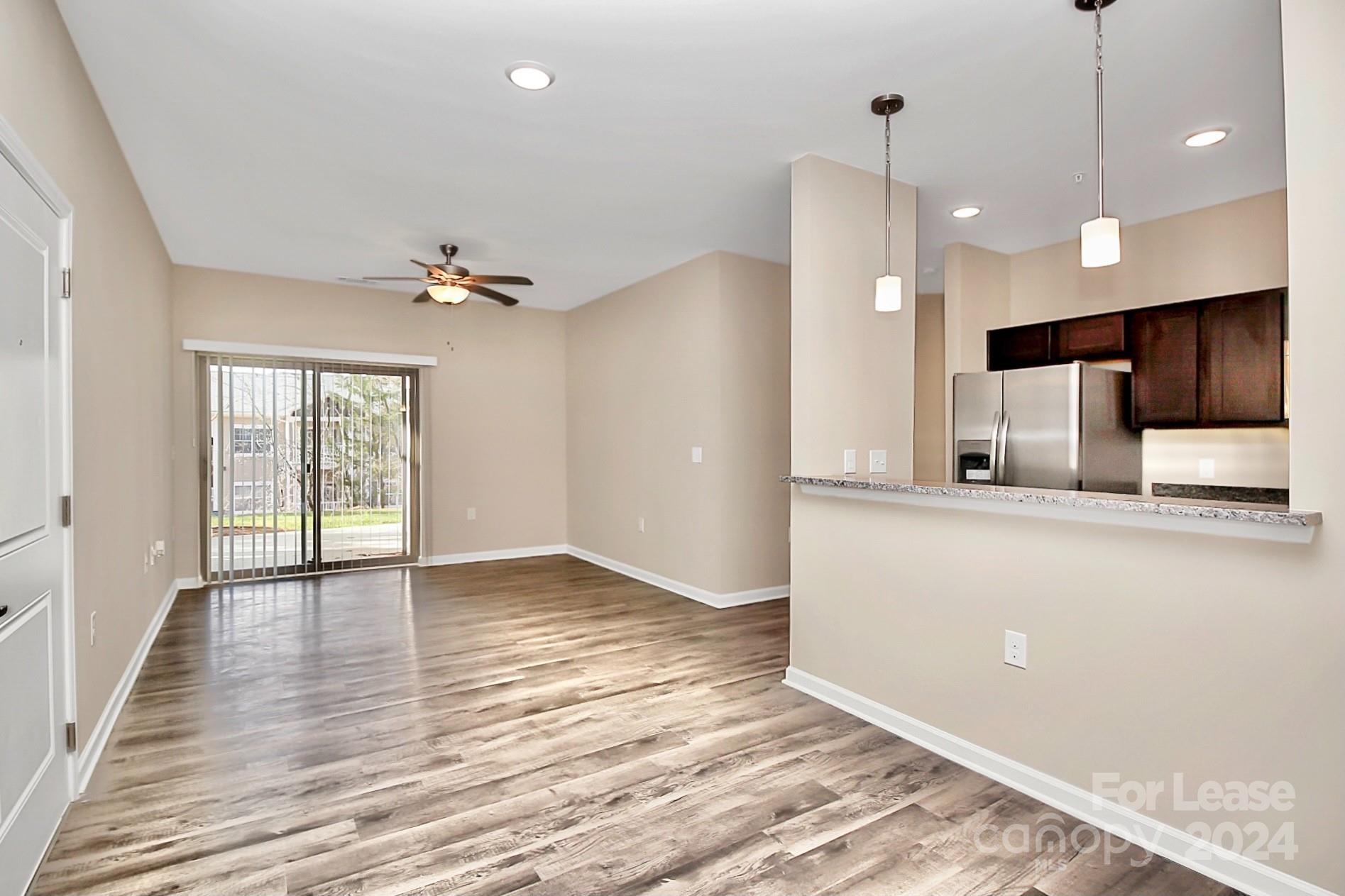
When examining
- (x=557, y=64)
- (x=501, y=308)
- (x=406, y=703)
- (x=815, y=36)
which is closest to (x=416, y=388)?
(x=501, y=308)

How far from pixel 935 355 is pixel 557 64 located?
485cm

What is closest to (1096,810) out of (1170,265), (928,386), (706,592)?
(706,592)

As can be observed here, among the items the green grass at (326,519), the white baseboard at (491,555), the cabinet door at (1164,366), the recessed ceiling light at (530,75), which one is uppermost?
the recessed ceiling light at (530,75)

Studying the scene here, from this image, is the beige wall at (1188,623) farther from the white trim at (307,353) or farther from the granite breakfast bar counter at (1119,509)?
the white trim at (307,353)

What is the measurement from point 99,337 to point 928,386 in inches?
234

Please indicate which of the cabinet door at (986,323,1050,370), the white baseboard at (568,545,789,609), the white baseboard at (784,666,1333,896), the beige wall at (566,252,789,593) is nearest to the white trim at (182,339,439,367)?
the beige wall at (566,252,789,593)

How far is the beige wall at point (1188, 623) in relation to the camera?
1812 mm

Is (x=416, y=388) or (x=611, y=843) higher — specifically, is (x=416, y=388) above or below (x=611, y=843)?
above

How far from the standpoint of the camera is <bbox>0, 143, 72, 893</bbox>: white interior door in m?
1.77

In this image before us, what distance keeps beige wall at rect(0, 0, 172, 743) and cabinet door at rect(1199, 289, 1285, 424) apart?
206 inches

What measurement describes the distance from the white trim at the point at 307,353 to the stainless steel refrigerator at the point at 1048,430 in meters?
4.75

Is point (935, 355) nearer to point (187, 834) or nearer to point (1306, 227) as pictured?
point (1306, 227)

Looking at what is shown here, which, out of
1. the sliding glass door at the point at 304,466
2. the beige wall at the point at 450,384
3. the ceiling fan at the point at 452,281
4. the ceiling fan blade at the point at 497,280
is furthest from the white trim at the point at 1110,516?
the sliding glass door at the point at 304,466

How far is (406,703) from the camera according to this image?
324 centimetres
